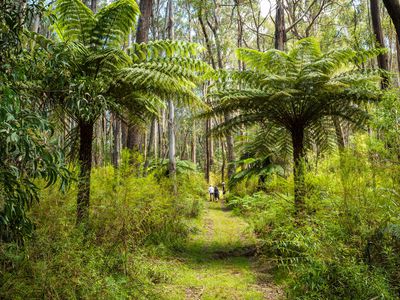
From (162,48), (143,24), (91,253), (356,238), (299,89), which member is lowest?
(91,253)

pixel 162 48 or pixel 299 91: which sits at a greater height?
pixel 162 48

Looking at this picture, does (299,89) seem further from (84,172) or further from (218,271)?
(84,172)

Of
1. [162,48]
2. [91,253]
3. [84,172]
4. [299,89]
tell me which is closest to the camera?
[91,253]

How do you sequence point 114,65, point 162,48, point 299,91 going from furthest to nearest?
point 299,91
point 162,48
point 114,65

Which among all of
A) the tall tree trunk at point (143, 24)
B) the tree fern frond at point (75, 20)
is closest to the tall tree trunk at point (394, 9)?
the tree fern frond at point (75, 20)

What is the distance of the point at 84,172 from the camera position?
16.8ft

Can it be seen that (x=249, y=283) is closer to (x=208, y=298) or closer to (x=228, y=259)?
(x=208, y=298)

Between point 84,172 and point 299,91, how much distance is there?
3923mm

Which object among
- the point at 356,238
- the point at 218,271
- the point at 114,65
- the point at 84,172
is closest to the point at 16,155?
the point at 84,172

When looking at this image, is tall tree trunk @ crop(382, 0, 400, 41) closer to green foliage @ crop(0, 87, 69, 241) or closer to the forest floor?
the forest floor

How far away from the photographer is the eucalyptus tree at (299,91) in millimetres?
6066

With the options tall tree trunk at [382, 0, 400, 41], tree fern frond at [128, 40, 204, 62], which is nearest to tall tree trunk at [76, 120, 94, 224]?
tree fern frond at [128, 40, 204, 62]

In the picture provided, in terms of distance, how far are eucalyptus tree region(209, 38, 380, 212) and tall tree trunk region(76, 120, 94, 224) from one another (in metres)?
2.58

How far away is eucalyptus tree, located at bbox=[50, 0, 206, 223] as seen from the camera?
5.01 meters
